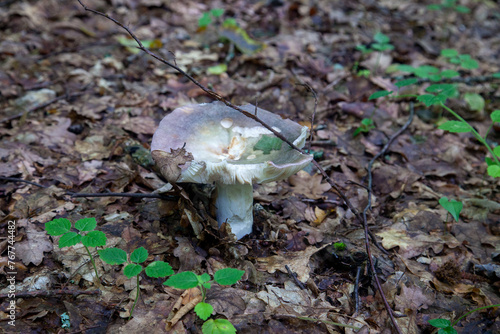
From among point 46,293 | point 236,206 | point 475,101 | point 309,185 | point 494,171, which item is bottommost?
point 309,185

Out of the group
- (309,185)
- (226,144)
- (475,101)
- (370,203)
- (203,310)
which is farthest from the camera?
(475,101)

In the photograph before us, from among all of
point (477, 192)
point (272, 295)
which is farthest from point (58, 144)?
point (477, 192)

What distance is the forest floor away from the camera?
253 centimetres

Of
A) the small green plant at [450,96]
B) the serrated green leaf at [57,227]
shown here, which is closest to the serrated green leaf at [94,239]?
the serrated green leaf at [57,227]

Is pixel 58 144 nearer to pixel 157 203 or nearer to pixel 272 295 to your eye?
pixel 157 203

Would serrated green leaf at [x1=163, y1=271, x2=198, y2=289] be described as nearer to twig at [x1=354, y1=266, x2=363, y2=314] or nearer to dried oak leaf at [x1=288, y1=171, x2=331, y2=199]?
twig at [x1=354, y1=266, x2=363, y2=314]

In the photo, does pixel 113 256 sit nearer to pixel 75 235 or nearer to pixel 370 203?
pixel 75 235

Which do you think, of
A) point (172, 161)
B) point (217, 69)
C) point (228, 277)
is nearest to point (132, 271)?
point (228, 277)

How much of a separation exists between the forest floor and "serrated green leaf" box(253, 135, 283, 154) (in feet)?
0.75

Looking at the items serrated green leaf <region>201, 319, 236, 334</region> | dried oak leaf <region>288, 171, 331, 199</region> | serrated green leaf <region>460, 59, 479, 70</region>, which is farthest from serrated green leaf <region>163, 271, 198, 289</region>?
serrated green leaf <region>460, 59, 479, 70</region>

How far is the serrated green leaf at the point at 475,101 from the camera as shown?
5027mm

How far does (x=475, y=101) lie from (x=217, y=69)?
3.72 meters

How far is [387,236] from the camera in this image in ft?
10.4

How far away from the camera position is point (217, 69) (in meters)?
5.46
